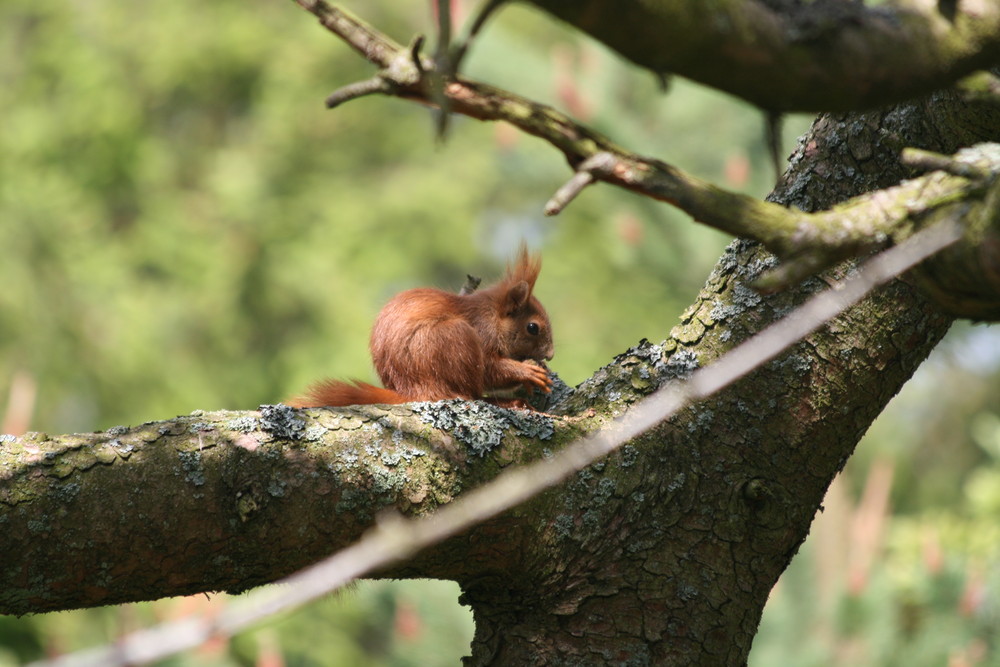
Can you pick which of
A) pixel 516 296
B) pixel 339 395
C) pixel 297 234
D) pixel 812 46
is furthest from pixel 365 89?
pixel 297 234

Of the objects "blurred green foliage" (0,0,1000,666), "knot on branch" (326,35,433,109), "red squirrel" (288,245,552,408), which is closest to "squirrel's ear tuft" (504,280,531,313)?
"red squirrel" (288,245,552,408)

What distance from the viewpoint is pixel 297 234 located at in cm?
1266

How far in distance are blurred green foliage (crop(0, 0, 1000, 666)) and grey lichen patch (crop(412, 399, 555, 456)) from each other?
11.6ft

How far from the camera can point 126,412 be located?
9.88m

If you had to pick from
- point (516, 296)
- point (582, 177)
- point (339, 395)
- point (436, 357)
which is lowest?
point (582, 177)

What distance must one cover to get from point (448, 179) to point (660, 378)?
1237 cm

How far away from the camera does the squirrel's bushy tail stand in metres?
2.77

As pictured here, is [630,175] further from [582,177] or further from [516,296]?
[516,296]

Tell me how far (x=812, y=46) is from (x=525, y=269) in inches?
116

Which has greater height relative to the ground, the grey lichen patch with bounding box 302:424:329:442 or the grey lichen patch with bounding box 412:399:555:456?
the grey lichen patch with bounding box 412:399:555:456

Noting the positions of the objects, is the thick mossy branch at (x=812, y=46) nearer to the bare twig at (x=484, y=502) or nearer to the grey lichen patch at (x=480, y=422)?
the bare twig at (x=484, y=502)

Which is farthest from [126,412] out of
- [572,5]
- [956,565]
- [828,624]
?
[572,5]

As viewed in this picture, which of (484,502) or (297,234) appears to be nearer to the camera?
(484,502)

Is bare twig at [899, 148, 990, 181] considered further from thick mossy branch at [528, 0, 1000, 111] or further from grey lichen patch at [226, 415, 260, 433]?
grey lichen patch at [226, 415, 260, 433]
